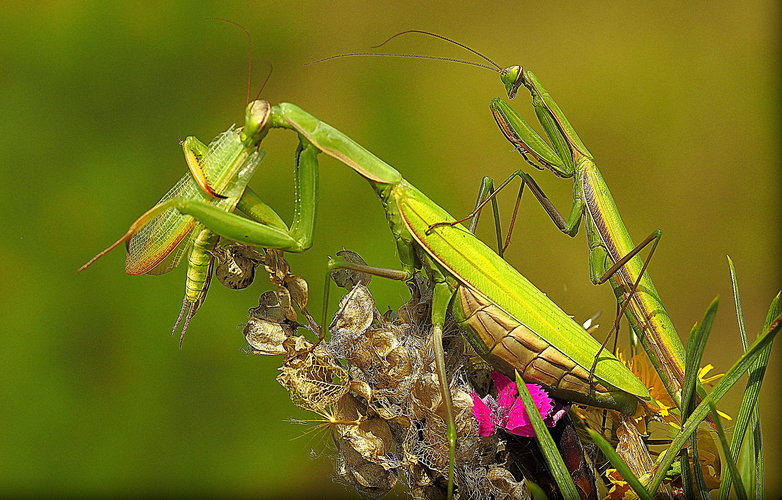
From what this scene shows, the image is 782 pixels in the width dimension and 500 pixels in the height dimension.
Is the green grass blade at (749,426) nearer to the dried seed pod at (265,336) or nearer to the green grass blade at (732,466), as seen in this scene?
the green grass blade at (732,466)

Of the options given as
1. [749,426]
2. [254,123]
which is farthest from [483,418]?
[254,123]

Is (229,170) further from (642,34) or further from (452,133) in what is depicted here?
(642,34)

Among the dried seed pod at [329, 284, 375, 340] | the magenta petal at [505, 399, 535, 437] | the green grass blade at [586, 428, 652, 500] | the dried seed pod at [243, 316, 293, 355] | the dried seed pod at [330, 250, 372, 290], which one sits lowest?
the green grass blade at [586, 428, 652, 500]

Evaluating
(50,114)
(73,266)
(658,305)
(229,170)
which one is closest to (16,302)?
(73,266)

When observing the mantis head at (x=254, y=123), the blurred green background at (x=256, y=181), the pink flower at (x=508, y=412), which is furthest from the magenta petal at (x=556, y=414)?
the blurred green background at (x=256, y=181)

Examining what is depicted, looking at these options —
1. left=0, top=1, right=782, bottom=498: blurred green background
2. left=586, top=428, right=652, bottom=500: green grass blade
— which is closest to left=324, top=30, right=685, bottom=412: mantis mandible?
left=0, top=1, right=782, bottom=498: blurred green background

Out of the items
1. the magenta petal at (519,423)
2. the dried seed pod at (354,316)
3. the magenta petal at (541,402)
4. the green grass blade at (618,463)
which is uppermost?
the dried seed pod at (354,316)

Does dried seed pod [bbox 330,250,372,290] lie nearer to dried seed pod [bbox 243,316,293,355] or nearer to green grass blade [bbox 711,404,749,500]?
dried seed pod [bbox 243,316,293,355]
